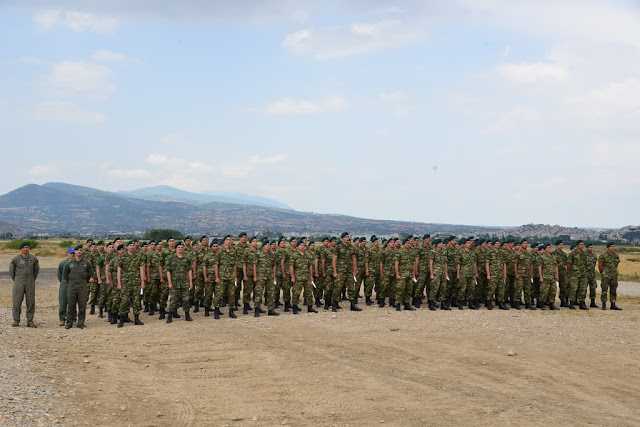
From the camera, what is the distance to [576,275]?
16.6m

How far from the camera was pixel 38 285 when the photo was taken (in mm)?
26094

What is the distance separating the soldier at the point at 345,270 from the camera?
51.6 ft

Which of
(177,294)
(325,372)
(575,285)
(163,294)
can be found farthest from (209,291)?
(575,285)

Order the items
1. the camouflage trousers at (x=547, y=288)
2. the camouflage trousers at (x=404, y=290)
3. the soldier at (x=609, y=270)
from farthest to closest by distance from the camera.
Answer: the soldier at (x=609, y=270) → the camouflage trousers at (x=547, y=288) → the camouflage trousers at (x=404, y=290)

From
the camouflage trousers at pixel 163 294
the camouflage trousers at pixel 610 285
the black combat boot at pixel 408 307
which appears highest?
the camouflage trousers at pixel 610 285

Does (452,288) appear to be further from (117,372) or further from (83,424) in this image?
(83,424)

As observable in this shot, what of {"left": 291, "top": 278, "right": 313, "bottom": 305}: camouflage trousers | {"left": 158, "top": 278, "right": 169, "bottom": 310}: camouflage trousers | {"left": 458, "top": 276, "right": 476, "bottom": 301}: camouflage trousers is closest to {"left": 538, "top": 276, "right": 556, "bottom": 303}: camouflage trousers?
{"left": 458, "top": 276, "right": 476, "bottom": 301}: camouflage trousers

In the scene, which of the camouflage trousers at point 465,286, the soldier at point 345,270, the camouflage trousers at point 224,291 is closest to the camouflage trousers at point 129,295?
the camouflage trousers at point 224,291

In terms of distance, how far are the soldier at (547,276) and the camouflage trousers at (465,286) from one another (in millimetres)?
1918

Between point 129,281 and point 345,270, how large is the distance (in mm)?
5582

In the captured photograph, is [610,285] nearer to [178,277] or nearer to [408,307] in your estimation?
[408,307]

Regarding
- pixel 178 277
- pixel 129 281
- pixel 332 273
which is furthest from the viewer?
pixel 332 273

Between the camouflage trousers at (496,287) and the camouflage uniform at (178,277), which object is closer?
the camouflage uniform at (178,277)

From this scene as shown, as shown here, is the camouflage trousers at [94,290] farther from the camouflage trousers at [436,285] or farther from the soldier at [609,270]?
the soldier at [609,270]
